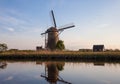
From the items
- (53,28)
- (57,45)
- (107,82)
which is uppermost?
(53,28)

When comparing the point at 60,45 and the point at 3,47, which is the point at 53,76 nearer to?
the point at 60,45

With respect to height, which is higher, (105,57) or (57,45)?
(57,45)

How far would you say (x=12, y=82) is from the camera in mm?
12945

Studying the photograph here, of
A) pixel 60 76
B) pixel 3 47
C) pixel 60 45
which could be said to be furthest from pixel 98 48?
pixel 60 76

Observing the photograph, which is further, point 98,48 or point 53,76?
point 98,48

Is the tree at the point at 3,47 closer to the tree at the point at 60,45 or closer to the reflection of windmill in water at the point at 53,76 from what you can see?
the tree at the point at 60,45

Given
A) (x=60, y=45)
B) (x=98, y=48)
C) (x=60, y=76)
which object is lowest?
(x=60, y=76)

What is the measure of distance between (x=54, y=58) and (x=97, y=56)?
640 cm

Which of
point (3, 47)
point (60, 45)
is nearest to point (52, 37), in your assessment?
point (60, 45)

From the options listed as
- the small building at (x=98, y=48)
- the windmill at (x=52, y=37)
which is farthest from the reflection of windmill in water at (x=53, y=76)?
the small building at (x=98, y=48)

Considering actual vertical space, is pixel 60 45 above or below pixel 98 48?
above

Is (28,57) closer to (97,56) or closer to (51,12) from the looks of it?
(97,56)

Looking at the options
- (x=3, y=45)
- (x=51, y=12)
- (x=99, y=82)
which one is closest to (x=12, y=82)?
(x=99, y=82)

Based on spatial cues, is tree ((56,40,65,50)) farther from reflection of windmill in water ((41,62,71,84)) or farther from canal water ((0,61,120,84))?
reflection of windmill in water ((41,62,71,84))
